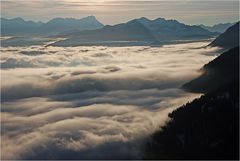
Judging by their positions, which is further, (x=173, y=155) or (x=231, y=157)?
(x=173, y=155)

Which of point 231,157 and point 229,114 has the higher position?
point 229,114

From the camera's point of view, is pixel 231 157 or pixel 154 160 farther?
pixel 154 160

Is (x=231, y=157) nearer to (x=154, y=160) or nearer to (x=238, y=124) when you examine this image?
(x=238, y=124)

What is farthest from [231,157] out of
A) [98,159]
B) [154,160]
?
[98,159]

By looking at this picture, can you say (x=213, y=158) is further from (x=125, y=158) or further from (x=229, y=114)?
(x=125, y=158)

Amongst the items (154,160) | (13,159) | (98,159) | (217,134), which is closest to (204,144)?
(217,134)

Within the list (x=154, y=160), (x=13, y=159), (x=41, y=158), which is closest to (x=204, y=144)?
→ (x=154, y=160)

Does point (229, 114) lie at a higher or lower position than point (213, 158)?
higher
